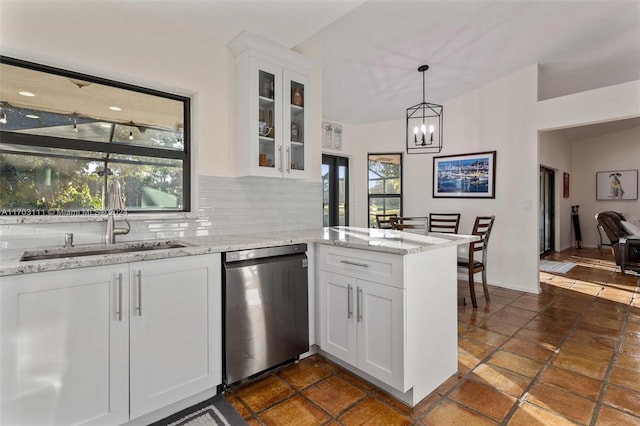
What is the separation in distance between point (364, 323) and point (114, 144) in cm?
198

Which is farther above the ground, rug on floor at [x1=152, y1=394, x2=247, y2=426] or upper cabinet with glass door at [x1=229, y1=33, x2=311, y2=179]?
upper cabinet with glass door at [x1=229, y1=33, x2=311, y2=179]

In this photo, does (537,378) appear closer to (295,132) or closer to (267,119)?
(295,132)

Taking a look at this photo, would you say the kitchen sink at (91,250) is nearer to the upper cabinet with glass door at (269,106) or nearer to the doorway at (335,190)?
the upper cabinet with glass door at (269,106)

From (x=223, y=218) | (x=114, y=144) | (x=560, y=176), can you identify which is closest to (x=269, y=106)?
(x=223, y=218)

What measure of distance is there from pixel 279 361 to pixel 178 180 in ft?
4.86

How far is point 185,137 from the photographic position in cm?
235

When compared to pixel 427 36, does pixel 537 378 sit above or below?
below

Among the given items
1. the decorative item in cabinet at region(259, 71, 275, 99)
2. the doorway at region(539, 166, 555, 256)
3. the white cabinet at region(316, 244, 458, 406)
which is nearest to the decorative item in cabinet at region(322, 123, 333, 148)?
the decorative item in cabinet at region(259, 71, 275, 99)

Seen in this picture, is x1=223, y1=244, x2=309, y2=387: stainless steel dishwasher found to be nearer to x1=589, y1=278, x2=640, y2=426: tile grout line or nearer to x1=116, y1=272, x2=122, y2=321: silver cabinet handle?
x1=116, y1=272, x2=122, y2=321: silver cabinet handle

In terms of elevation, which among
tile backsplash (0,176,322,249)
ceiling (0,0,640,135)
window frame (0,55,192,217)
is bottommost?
tile backsplash (0,176,322,249)

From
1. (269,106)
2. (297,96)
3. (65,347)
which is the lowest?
(65,347)

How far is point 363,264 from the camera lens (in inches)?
72.2

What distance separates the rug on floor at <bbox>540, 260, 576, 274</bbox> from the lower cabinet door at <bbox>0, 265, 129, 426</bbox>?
5.87 m

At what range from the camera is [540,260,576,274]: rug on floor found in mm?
5043
